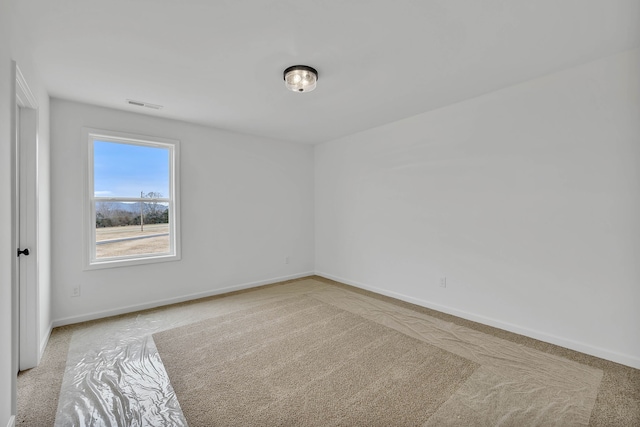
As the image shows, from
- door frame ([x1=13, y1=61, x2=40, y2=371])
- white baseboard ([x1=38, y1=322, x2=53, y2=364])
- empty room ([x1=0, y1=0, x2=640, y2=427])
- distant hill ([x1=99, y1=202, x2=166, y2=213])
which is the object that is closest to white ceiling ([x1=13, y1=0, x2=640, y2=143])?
empty room ([x1=0, y1=0, x2=640, y2=427])

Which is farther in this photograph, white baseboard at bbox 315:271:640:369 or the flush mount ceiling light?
the flush mount ceiling light

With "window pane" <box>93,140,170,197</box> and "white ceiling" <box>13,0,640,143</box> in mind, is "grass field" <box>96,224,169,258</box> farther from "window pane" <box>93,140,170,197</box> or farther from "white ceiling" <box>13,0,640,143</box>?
"white ceiling" <box>13,0,640,143</box>

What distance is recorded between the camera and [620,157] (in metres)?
2.26

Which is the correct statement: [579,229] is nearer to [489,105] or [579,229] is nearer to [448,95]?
[489,105]

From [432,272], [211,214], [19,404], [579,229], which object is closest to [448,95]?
[579,229]

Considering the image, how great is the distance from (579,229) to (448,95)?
176 centimetres

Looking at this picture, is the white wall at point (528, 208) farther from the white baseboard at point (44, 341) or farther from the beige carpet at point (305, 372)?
the white baseboard at point (44, 341)

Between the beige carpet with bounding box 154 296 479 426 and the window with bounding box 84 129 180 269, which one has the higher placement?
the window with bounding box 84 129 180 269

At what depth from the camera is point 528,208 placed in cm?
274

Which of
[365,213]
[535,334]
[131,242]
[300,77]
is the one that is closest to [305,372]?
[535,334]

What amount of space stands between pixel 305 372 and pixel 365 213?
2677 mm

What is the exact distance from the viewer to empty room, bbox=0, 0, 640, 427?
179cm

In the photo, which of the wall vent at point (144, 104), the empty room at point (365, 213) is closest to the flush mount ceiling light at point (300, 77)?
the empty room at point (365, 213)

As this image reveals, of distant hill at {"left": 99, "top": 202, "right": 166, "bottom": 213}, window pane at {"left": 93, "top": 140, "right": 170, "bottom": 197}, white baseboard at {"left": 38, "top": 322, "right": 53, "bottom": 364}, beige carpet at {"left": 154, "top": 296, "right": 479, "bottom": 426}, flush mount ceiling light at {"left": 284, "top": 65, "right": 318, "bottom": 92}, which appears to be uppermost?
flush mount ceiling light at {"left": 284, "top": 65, "right": 318, "bottom": 92}
